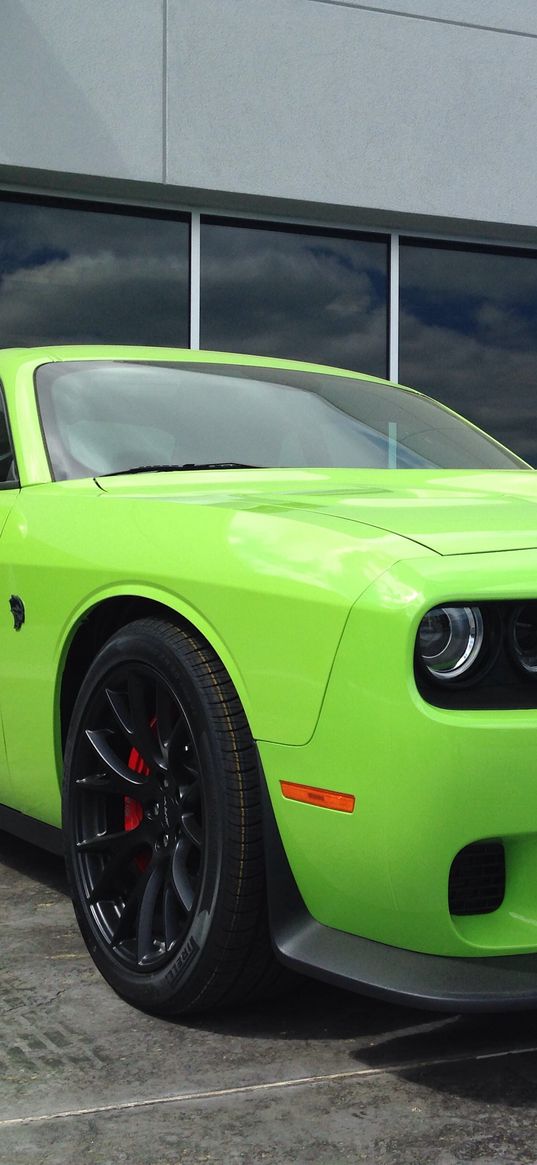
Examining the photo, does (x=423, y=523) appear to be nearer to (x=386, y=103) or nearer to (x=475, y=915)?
(x=475, y=915)

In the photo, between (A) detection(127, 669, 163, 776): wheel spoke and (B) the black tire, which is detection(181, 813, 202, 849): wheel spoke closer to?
(B) the black tire

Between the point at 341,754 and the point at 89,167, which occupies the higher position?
the point at 89,167

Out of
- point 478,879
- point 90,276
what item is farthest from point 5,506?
point 90,276

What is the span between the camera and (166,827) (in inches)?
98.7

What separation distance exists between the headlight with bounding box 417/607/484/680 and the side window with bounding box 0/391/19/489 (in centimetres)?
157

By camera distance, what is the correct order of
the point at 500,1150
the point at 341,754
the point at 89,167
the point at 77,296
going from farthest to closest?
the point at 77,296 → the point at 89,167 → the point at 341,754 → the point at 500,1150

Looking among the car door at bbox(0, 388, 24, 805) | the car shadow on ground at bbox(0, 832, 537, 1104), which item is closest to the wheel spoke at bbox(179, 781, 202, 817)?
the car shadow on ground at bbox(0, 832, 537, 1104)

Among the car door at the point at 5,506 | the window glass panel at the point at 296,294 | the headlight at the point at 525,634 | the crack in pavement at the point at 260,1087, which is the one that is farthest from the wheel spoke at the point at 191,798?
the window glass panel at the point at 296,294

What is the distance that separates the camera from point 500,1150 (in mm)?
1969

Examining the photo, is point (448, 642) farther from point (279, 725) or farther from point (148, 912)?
point (148, 912)

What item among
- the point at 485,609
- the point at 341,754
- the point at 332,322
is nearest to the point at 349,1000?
the point at 341,754

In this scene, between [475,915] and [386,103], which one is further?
[386,103]

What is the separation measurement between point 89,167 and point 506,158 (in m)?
3.10

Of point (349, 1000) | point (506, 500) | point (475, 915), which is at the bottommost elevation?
point (349, 1000)
